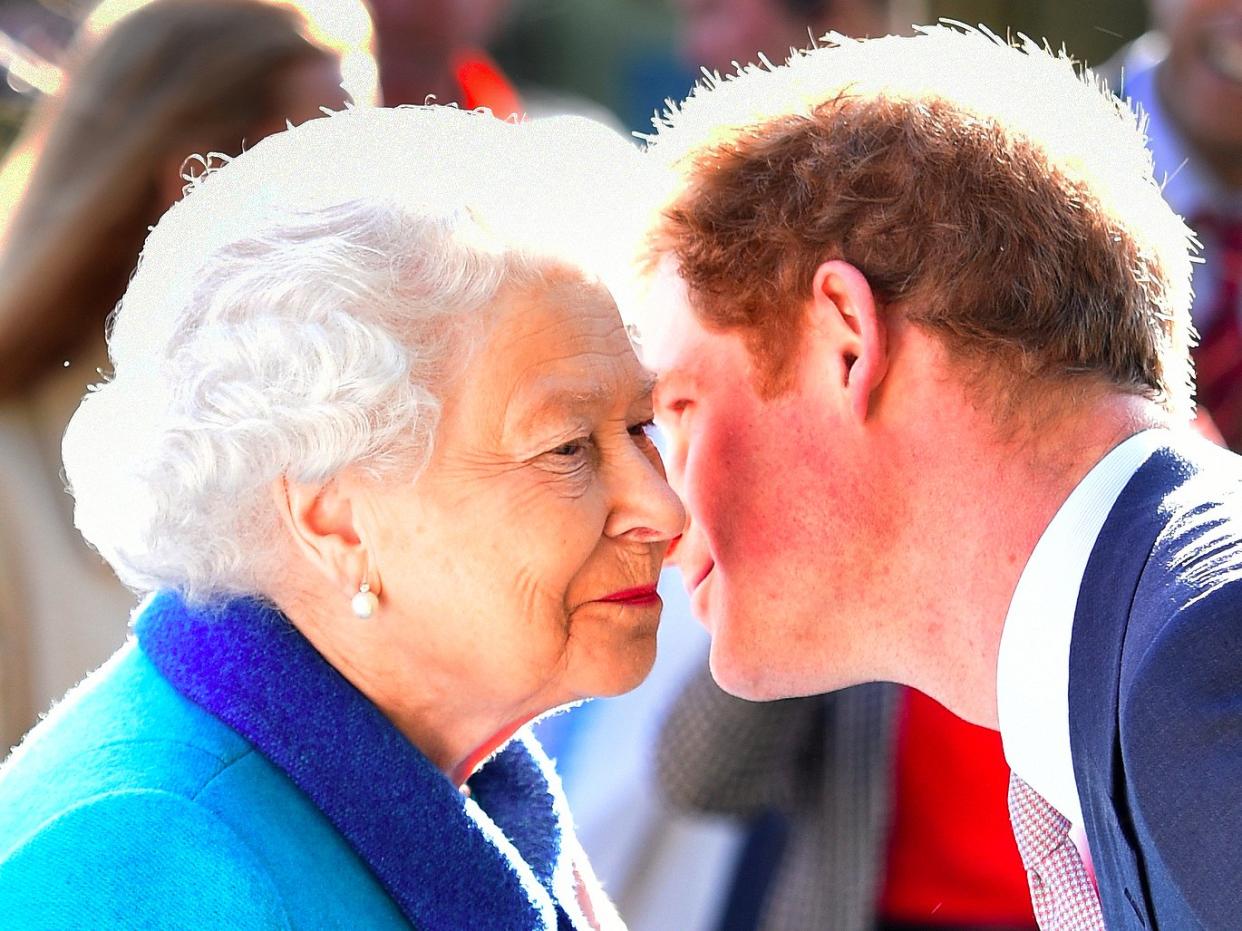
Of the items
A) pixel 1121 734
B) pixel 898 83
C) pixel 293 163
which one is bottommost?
pixel 1121 734

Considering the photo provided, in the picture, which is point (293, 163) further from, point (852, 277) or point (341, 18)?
point (341, 18)

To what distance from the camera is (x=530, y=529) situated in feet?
6.45

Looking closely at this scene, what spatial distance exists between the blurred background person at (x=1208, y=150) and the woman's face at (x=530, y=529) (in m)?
2.13

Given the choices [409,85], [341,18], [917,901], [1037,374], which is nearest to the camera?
[1037,374]

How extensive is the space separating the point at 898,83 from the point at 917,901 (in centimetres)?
159

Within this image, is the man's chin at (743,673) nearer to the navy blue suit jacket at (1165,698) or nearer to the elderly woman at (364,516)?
the elderly woman at (364,516)

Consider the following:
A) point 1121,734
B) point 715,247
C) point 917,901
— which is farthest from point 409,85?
point 1121,734

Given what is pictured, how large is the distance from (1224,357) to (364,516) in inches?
97.5

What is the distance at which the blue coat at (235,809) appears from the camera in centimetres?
167

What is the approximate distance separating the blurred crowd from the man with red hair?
79cm

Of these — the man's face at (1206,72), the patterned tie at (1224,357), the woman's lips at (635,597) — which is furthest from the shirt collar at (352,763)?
the man's face at (1206,72)

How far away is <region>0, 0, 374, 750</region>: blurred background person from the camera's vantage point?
322 cm

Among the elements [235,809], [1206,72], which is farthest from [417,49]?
[235,809]

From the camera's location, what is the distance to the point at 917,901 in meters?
3.16
